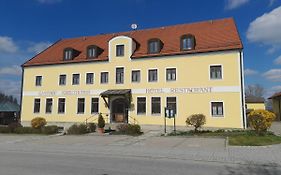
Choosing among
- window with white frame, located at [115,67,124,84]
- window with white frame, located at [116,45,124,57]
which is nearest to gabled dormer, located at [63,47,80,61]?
window with white frame, located at [116,45,124,57]

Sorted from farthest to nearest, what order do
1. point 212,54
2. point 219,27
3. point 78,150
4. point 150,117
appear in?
point 219,27
point 150,117
point 212,54
point 78,150

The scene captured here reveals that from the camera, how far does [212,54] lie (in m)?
25.0

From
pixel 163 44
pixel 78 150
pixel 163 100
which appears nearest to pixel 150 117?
pixel 163 100

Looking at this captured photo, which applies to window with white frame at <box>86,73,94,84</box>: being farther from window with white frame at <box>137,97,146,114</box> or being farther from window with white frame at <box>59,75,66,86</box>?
window with white frame at <box>137,97,146,114</box>

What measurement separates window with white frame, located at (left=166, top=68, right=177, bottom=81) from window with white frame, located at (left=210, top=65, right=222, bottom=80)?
344 centimetres

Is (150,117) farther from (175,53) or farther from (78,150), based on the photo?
(78,150)

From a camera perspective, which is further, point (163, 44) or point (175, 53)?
point (163, 44)

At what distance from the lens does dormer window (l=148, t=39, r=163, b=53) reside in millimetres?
27636

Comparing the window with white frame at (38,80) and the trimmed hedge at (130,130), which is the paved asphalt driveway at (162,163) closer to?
the trimmed hedge at (130,130)

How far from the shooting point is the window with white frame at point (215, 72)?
80.9ft

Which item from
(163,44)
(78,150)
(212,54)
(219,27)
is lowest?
(78,150)

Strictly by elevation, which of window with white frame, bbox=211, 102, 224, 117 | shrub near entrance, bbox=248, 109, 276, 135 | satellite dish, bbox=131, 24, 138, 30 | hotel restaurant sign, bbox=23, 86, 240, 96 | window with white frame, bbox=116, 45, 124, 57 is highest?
satellite dish, bbox=131, 24, 138, 30

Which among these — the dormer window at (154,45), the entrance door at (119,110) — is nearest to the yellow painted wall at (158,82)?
the entrance door at (119,110)

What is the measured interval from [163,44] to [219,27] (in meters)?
5.99
